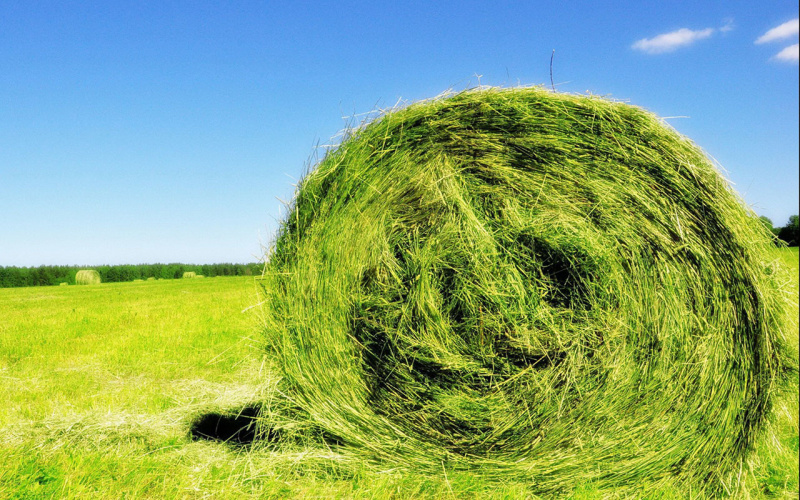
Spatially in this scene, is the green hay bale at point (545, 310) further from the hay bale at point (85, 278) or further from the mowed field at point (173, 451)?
the hay bale at point (85, 278)

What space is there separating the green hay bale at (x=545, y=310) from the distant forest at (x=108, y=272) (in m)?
37.8

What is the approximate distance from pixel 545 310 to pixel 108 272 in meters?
53.2

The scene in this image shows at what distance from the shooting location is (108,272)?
158ft

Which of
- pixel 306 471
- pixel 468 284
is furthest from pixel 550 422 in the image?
pixel 306 471

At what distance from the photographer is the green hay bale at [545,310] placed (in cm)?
302

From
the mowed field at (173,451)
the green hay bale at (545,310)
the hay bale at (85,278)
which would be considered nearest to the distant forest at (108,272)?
the hay bale at (85,278)

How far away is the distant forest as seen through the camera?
4203 cm

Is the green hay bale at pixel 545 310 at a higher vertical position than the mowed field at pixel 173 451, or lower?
higher

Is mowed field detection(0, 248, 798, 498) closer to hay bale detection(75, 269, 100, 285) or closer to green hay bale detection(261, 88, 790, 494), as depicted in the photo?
green hay bale detection(261, 88, 790, 494)

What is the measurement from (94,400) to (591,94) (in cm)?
481

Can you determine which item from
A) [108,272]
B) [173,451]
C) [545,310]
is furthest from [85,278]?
[545,310]

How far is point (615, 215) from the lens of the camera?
10.3ft

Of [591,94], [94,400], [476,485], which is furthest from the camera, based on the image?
[94,400]

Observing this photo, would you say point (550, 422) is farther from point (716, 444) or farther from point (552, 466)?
point (716, 444)
